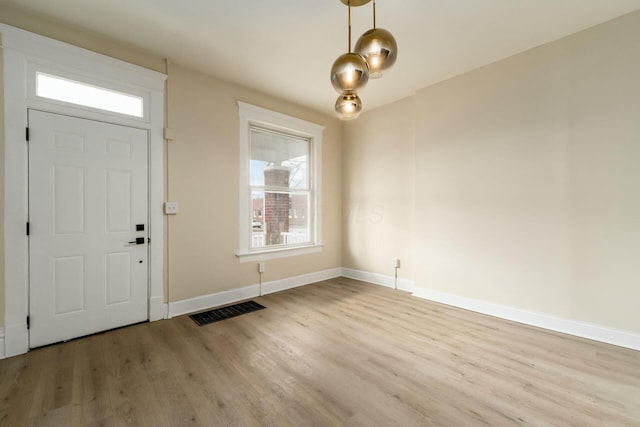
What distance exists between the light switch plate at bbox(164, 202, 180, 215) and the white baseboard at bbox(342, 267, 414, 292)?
3154 mm

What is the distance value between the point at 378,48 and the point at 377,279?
374cm

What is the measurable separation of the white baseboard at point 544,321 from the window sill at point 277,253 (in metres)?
1.95

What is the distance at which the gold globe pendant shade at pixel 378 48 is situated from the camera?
1709 millimetres

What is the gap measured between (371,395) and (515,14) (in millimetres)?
3401

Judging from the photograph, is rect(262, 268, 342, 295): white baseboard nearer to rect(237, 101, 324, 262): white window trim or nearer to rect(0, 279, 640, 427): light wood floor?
rect(237, 101, 324, 262): white window trim

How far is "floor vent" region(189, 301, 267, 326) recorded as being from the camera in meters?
3.19

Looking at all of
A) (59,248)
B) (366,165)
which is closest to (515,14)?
(366,165)

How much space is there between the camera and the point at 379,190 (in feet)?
15.4

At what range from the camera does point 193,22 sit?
2584 mm

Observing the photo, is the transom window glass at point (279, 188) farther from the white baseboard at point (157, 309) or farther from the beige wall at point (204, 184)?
the white baseboard at point (157, 309)

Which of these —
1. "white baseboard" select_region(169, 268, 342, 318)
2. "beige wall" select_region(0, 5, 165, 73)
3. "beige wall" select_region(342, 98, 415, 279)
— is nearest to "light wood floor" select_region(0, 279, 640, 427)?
"white baseboard" select_region(169, 268, 342, 318)

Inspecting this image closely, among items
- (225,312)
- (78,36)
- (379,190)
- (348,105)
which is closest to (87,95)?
(78,36)

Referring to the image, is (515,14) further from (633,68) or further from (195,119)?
(195,119)

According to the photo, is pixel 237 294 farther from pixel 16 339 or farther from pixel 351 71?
pixel 351 71
